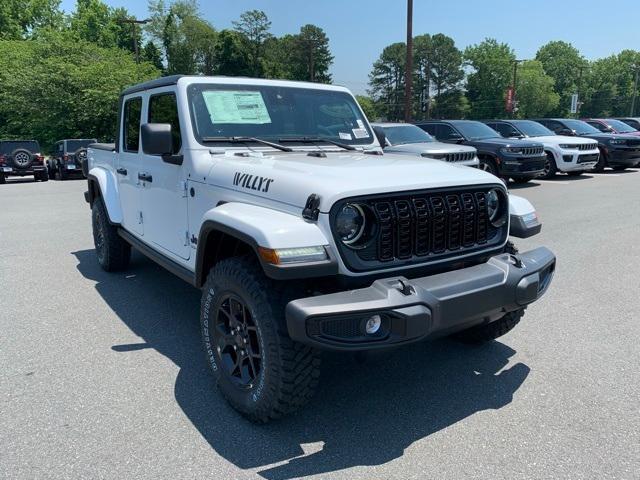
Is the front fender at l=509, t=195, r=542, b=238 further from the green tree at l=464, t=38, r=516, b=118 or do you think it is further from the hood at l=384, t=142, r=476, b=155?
the green tree at l=464, t=38, r=516, b=118

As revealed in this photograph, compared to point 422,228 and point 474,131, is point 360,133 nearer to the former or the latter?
point 422,228

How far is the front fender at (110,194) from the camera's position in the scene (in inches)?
210

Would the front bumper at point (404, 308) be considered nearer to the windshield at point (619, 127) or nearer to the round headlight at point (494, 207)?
the round headlight at point (494, 207)

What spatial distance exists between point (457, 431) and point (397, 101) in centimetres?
9914

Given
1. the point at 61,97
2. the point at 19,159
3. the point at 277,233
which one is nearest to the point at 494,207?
the point at 277,233

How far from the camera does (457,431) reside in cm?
279

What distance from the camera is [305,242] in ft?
8.20

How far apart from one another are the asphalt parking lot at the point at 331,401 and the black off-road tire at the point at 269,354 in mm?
194

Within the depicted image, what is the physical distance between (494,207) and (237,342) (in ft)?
5.97

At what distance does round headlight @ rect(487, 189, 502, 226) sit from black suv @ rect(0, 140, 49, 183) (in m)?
19.2

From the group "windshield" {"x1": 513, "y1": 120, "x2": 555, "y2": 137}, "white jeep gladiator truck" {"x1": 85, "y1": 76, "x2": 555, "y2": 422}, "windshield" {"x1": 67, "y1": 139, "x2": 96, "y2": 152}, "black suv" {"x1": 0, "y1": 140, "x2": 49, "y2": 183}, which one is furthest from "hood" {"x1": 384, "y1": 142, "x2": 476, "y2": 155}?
"black suv" {"x1": 0, "y1": 140, "x2": 49, "y2": 183}

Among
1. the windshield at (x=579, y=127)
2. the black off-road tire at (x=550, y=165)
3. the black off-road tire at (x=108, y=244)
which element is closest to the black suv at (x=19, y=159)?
the black off-road tire at (x=108, y=244)

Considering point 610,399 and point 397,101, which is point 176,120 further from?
point 397,101

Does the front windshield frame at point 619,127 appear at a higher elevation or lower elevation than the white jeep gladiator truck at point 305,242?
higher
